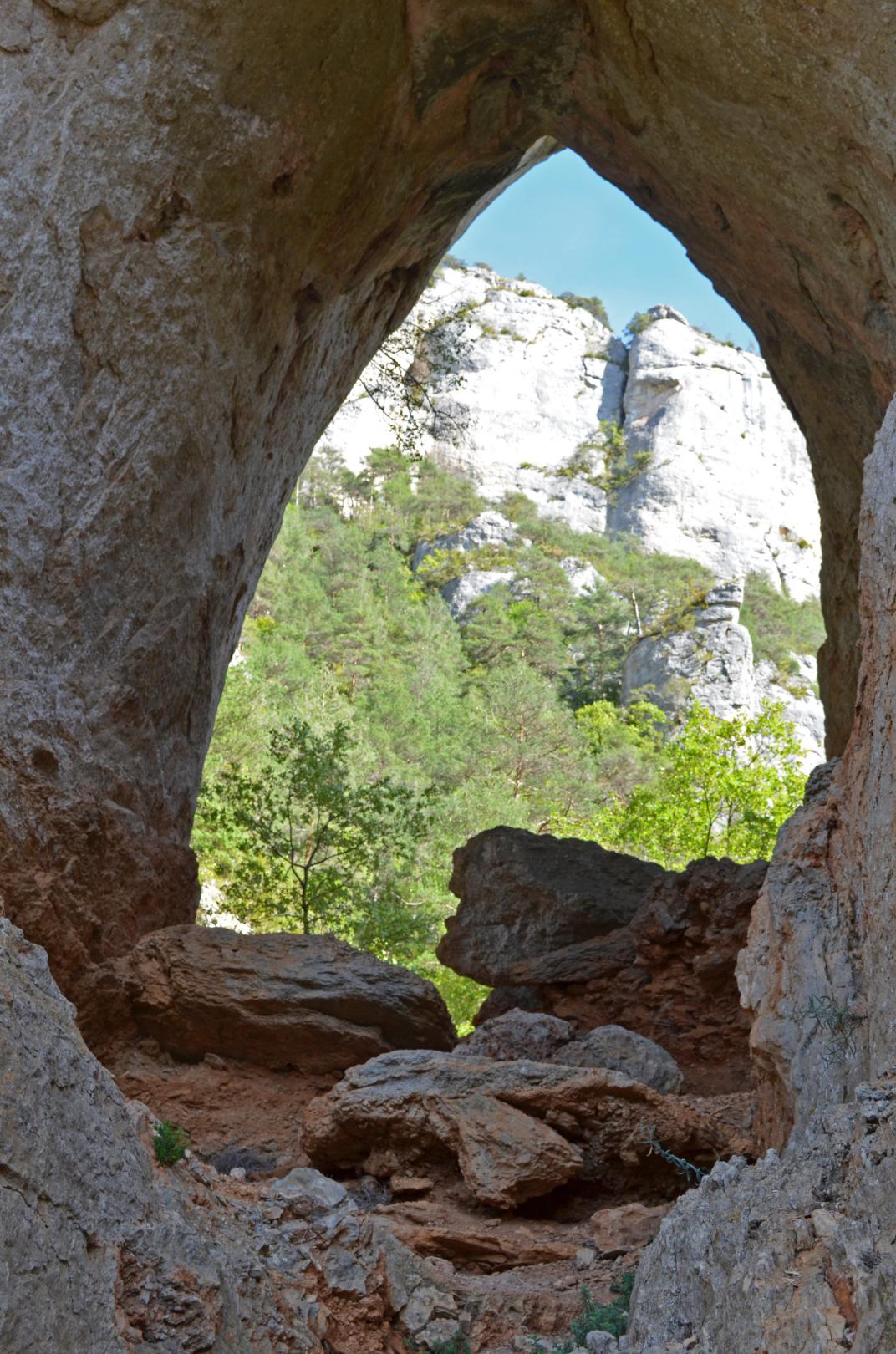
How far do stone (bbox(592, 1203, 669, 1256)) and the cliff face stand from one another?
→ 55.7 metres

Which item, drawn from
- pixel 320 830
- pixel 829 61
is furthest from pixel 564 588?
pixel 829 61

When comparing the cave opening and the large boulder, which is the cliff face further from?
the large boulder

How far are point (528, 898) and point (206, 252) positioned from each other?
7.25m

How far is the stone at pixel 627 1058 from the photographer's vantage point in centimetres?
891

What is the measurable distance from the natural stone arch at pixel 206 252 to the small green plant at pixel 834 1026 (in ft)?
16.4

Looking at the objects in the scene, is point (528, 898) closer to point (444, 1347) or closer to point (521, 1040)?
point (521, 1040)

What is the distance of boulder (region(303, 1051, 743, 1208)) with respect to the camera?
7.13m

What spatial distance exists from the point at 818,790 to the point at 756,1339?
15.5 ft

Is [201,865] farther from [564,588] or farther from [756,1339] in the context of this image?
[564,588]

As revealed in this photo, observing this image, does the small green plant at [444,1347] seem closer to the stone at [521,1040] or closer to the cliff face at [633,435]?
the stone at [521,1040]

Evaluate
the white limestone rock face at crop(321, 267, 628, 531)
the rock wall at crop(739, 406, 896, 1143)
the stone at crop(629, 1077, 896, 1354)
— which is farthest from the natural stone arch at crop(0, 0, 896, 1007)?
the white limestone rock face at crop(321, 267, 628, 531)

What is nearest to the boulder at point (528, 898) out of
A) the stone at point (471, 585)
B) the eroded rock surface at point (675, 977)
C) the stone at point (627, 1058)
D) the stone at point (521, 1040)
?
the eroded rock surface at point (675, 977)

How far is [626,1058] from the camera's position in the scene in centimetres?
912

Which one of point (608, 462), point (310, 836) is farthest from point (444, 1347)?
point (608, 462)
